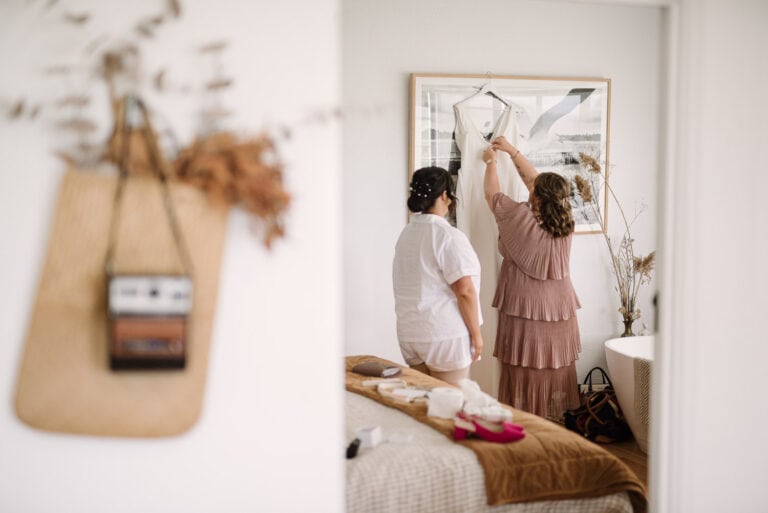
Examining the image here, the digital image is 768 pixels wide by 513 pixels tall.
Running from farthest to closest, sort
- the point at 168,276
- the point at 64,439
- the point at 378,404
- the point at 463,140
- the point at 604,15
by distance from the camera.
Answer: the point at 604,15 → the point at 463,140 → the point at 378,404 → the point at 64,439 → the point at 168,276

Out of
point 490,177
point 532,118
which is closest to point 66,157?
point 490,177

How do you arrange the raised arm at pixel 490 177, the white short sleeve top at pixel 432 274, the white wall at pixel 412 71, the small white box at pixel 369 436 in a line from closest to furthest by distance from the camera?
the small white box at pixel 369 436 < the white short sleeve top at pixel 432 274 < the raised arm at pixel 490 177 < the white wall at pixel 412 71

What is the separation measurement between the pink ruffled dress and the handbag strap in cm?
245

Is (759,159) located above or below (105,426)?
above

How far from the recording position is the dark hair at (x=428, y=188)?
3.09 metres

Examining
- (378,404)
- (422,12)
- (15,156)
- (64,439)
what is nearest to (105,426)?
(64,439)

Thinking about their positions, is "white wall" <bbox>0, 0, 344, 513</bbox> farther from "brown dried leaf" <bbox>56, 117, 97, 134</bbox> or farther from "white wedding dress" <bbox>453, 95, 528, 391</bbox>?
"white wedding dress" <bbox>453, 95, 528, 391</bbox>

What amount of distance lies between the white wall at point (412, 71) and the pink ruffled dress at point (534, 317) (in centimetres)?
34

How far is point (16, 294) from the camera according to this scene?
5.19 ft

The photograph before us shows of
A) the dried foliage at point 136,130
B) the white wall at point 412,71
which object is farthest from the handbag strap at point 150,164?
the white wall at point 412,71

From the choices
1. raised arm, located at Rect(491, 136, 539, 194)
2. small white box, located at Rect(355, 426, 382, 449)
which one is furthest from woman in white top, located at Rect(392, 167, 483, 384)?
raised arm, located at Rect(491, 136, 539, 194)

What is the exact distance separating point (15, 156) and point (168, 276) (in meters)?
0.45

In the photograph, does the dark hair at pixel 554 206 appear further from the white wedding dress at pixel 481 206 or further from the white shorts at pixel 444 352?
the white shorts at pixel 444 352

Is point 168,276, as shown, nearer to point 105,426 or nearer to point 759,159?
point 105,426
